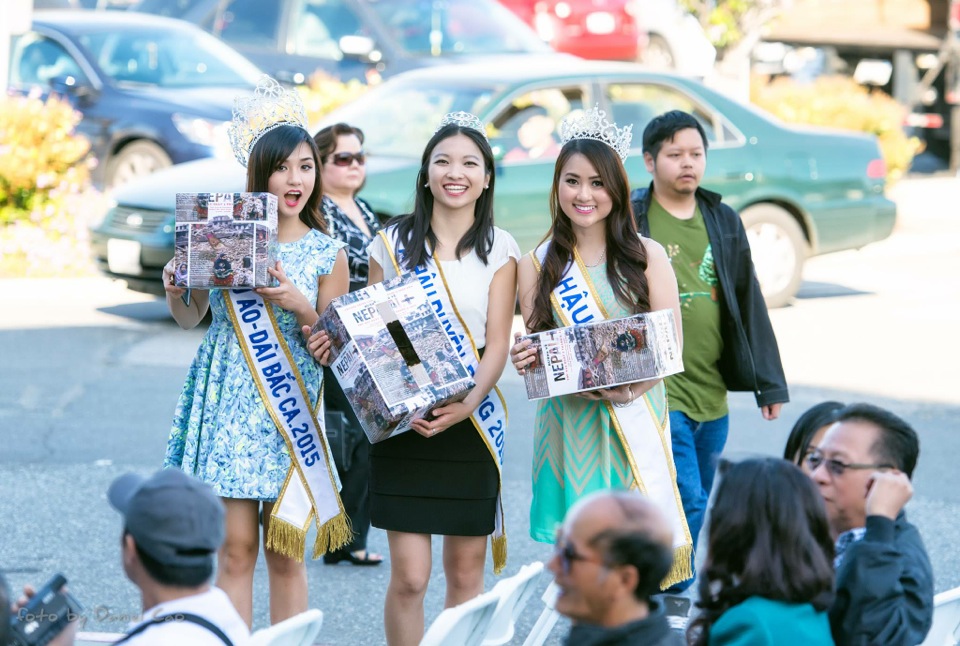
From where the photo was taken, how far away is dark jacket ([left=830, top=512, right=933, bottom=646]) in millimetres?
3172

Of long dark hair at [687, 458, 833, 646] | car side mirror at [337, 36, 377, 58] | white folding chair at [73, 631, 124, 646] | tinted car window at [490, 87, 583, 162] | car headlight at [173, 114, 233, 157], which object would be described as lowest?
white folding chair at [73, 631, 124, 646]

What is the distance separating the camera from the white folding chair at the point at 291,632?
9.75ft

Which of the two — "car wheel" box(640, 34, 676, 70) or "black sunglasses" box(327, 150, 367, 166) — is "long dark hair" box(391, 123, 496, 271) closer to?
"black sunglasses" box(327, 150, 367, 166)

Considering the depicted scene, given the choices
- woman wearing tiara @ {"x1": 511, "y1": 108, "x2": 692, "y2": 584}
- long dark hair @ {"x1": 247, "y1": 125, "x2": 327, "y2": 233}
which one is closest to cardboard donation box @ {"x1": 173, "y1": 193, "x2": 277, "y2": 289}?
long dark hair @ {"x1": 247, "y1": 125, "x2": 327, "y2": 233}

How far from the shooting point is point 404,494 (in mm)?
4340

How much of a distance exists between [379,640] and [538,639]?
4.47 ft

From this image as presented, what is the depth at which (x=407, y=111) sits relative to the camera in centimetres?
1069

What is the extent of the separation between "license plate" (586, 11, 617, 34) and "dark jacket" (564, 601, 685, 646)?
16.6 m

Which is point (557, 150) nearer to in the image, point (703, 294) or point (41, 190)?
point (41, 190)

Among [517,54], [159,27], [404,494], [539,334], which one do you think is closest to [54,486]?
[404,494]

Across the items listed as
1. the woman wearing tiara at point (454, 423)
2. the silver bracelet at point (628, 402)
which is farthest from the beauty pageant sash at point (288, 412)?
the silver bracelet at point (628, 402)

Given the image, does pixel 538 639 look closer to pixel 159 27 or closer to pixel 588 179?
pixel 588 179

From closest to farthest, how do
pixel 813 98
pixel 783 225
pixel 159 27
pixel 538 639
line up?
pixel 538 639, pixel 783 225, pixel 159 27, pixel 813 98

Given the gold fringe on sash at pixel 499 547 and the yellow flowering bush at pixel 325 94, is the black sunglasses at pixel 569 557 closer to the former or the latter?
the gold fringe on sash at pixel 499 547
